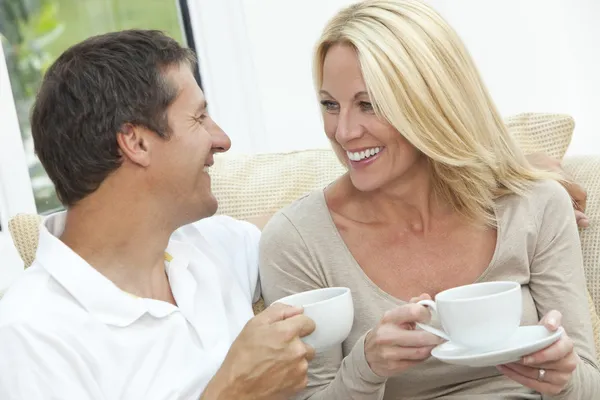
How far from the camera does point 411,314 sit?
140 cm

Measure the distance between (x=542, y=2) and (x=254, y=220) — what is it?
1478mm

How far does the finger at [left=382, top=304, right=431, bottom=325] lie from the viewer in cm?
140

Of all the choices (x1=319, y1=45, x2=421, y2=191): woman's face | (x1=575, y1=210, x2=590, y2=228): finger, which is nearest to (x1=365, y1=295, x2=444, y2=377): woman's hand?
(x1=319, y1=45, x2=421, y2=191): woman's face

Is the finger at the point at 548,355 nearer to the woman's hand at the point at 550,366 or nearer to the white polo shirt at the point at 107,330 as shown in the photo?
the woman's hand at the point at 550,366

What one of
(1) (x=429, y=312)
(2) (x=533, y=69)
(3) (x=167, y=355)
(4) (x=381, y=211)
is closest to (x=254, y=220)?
(4) (x=381, y=211)

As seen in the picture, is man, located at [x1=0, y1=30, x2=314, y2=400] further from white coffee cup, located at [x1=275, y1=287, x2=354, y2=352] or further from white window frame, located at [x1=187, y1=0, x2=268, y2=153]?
white window frame, located at [x1=187, y1=0, x2=268, y2=153]

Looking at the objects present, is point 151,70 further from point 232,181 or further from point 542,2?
point 542,2

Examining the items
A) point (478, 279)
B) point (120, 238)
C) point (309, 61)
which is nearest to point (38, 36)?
point (309, 61)

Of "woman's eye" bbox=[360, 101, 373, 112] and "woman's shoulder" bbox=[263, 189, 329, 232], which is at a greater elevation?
"woman's eye" bbox=[360, 101, 373, 112]

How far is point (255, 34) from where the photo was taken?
3.32 meters

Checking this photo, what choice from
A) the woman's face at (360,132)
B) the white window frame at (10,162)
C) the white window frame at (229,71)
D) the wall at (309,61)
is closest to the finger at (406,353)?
the woman's face at (360,132)

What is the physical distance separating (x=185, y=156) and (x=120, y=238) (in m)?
0.18

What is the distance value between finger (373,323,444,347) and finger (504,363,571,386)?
0.16 meters

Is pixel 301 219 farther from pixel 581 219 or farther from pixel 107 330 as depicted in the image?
pixel 581 219
